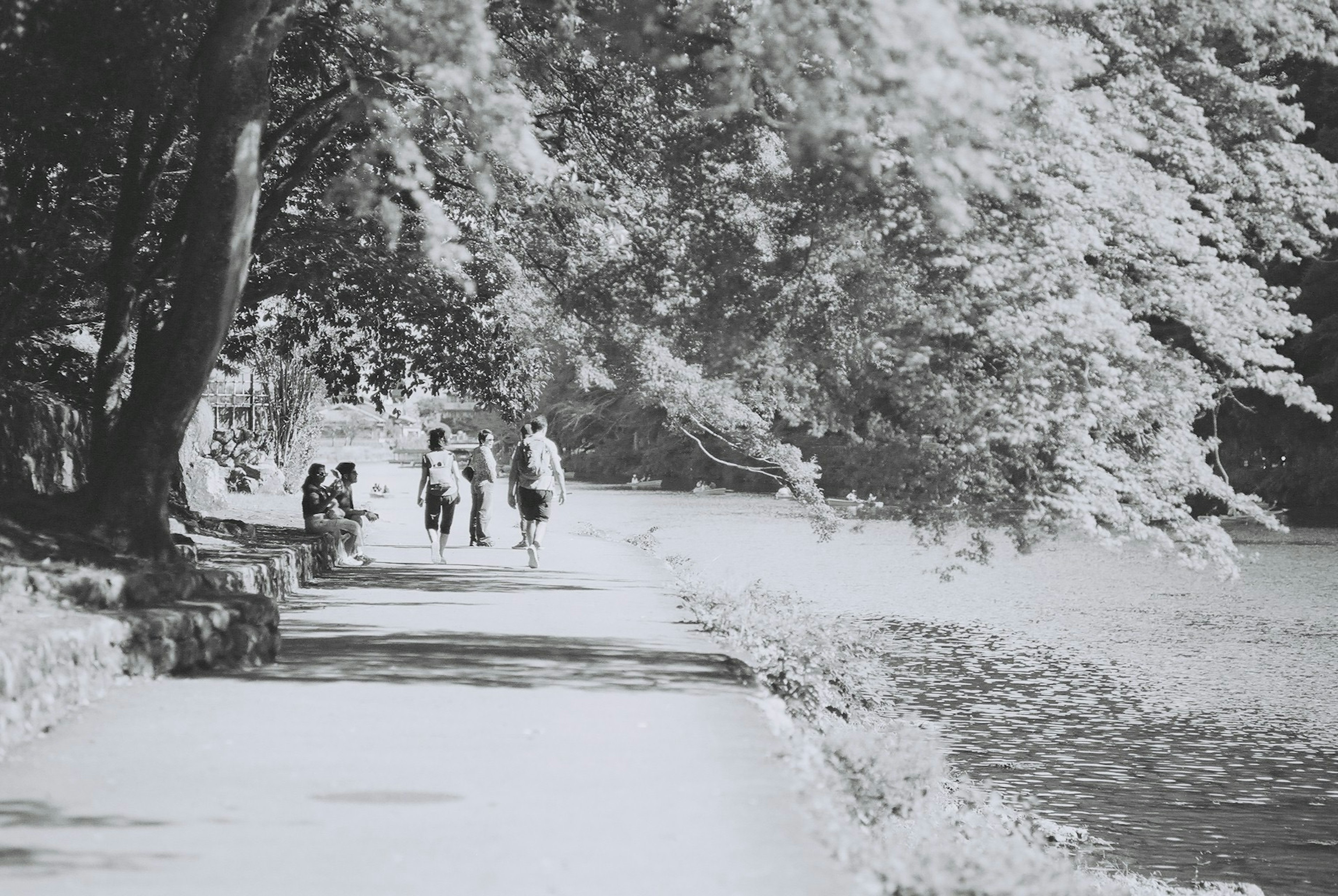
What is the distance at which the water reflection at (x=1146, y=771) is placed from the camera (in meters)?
11.4

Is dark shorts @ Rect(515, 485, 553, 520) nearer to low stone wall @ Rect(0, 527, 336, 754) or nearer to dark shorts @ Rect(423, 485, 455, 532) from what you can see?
dark shorts @ Rect(423, 485, 455, 532)

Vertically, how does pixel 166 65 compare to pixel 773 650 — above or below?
above

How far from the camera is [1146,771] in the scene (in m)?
13.3

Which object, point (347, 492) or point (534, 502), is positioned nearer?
point (534, 502)

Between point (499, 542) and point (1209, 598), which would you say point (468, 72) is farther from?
point (1209, 598)

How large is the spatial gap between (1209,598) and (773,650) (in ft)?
48.9

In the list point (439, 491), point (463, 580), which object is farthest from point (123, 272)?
point (439, 491)

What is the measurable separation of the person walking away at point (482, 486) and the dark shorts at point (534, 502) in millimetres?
2000

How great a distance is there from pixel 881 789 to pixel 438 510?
12.7 meters

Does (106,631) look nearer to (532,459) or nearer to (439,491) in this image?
(532,459)

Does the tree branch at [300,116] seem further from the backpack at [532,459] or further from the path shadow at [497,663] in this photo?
the backpack at [532,459]

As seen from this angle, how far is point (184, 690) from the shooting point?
9.09 meters

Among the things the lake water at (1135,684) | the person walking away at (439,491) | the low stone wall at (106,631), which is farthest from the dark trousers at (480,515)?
the low stone wall at (106,631)

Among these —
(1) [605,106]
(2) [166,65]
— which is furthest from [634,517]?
Result: (2) [166,65]
